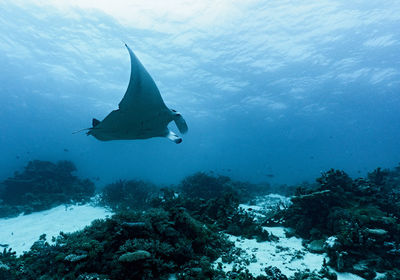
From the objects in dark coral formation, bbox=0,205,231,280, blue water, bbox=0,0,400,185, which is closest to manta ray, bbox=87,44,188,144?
dark coral formation, bbox=0,205,231,280

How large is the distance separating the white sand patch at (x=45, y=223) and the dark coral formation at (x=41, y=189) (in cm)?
90

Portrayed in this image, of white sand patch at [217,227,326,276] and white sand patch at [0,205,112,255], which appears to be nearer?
white sand patch at [217,227,326,276]

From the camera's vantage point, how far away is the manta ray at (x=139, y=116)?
3979mm

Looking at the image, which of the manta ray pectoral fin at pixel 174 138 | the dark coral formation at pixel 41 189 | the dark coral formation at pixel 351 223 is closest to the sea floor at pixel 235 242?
the dark coral formation at pixel 351 223

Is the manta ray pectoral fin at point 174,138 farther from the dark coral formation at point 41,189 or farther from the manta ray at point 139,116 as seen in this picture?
the dark coral formation at point 41,189

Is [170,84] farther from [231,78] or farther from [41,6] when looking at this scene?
[41,6]

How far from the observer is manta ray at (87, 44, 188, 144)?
3979 millimetres

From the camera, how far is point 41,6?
16578mm

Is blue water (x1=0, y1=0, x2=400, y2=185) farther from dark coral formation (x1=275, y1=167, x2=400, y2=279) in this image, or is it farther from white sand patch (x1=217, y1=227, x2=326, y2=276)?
white sand patch (x1=217, y1=227, x2=326, y2=276)

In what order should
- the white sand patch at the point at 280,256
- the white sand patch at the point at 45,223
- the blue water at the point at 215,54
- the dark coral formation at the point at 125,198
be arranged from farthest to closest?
the blue water at the point at 215,54
the dark coral formation at the point at 125,198
the white sand patch at the point at 45,223
the white sand patch at the point at 280,256

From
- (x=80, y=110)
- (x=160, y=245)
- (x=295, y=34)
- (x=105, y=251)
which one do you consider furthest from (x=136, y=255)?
(x=80, y=110)

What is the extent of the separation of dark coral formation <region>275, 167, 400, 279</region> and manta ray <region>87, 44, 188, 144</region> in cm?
527

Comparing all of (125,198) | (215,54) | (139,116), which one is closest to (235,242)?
(139,116)

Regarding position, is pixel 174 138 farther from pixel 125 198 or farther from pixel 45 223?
pixel 45 223
